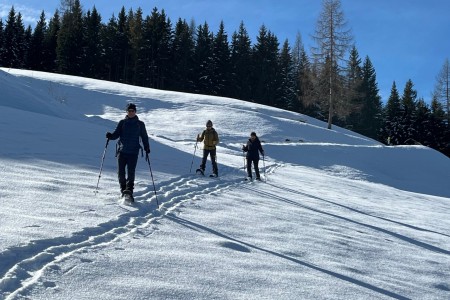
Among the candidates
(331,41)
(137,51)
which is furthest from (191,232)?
(137,51)

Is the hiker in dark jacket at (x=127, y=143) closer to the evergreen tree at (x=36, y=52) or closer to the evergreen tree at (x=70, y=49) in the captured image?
the evergreen tree at (x=70, y=49)

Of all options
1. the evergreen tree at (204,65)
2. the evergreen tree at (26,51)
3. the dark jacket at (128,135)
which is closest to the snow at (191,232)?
the dark jacket at (128,135)

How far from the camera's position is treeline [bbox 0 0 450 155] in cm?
5531

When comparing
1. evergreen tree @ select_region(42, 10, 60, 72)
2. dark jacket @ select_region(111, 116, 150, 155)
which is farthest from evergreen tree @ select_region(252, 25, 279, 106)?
A: dark jacket @ select_region(111, 116, 150, 155)

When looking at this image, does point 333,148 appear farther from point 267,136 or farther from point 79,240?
point 79,240

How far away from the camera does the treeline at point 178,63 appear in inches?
2178

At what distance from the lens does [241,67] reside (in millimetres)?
61156

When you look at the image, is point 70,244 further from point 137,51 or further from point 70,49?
point 70,49

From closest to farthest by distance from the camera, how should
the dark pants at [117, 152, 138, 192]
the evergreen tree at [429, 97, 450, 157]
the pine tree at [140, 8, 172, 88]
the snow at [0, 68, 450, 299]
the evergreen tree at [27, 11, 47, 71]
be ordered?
the snow at [0, 68, 450, 299]
the dark pants at [117, 152, 138, 192]
the evergreen tree at [429, 97, 450, 157]
the pine tree at [140, 8, 172, 88]
the evergreen tree at [27, 11, 47, 71]

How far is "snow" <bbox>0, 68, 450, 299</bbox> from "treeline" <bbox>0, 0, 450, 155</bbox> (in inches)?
1662

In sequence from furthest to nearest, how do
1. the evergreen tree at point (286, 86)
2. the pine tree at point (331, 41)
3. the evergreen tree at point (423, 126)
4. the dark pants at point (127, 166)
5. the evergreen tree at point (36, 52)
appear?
the evergreen tree at point (286, 86), the evergreen tree at point (36, 52), the evergreen tree at point (423, 126), the pine tree at point (331, 41), the dark pants at point (127, 166)

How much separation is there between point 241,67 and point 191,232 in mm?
56812

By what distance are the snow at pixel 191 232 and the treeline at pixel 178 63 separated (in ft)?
139

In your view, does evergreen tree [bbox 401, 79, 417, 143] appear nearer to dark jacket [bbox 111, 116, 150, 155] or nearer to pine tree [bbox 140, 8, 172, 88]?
pine tree [bbox 140, 8, 172, 88]
